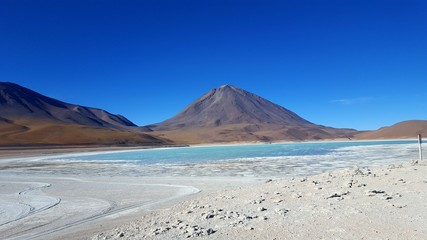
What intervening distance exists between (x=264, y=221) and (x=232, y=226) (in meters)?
0.62

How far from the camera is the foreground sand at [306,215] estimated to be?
6539 mm

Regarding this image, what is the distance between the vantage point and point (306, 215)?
25.0 feet

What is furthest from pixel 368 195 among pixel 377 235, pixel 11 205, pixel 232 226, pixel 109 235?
pixel 11 205

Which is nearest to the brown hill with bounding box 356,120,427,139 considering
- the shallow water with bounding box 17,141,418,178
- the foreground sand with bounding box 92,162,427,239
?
the shallow water with bounding box 17,141,418,178

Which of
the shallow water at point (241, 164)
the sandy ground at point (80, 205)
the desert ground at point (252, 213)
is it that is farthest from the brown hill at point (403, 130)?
the desert ground at point (252, 213)

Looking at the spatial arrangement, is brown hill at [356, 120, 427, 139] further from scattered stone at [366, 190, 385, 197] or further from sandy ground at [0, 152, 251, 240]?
scattered stone at [366, 190, 385, 197]

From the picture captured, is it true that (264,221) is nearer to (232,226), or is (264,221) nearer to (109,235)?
(232,226)

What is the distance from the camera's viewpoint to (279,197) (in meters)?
9.75

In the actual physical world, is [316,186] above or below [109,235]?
above

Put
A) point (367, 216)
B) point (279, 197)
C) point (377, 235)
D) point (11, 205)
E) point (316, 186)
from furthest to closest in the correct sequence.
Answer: point (11, 205) → point (316, 186) → point (279, 197) → point (367, 216) → point (377, 235)

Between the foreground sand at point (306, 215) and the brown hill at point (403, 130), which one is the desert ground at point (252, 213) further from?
the brown hill at point (403, 130)

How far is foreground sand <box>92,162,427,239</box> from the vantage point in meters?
6.54

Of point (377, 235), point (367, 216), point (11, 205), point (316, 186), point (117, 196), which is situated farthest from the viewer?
point (117, 196)

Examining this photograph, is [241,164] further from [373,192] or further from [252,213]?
[252,213]
